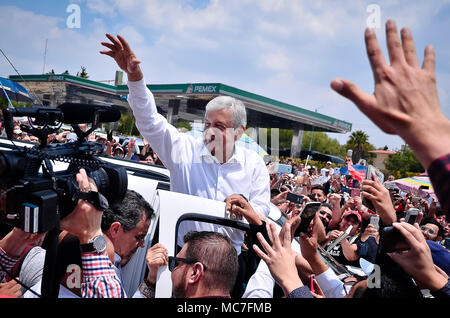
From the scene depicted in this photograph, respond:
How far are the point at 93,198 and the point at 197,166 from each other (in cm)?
113

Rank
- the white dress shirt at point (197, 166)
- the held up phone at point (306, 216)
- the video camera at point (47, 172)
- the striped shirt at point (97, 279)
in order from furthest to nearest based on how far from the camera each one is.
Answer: the white dress shirt at point (197, 166)
the held up phone at point (306, 216)
the striped shirt at point (97, 279)
the video camera at point (47, 172)

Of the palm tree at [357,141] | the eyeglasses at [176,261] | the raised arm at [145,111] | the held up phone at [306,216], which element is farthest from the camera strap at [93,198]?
the palm tree at [357,141]

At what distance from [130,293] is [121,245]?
29 centimetres

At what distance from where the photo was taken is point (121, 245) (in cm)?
215

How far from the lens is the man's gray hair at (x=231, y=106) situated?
7.73 ft

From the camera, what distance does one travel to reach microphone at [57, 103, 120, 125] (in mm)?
1464

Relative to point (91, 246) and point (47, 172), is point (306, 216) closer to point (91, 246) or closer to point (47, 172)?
point (91, 246)

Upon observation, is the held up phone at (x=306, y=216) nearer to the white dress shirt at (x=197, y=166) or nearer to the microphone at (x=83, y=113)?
the white dress shirt at (x=197, y=166)

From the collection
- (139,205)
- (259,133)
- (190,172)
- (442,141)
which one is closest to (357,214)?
(259,133)

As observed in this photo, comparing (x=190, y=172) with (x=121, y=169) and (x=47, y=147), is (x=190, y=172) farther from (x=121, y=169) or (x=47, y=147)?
(x=47, y=147)

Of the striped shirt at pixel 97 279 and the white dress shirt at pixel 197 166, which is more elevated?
the white dress shirt at pixel 197 166

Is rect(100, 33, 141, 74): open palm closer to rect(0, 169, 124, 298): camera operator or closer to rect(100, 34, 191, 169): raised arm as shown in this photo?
rect(100, 34, 191, 169): raised arm

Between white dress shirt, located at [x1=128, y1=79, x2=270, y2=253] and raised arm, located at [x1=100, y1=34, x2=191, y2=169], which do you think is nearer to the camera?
raised arm, located at [x1=100, y1=34, x2=191, y2=169]

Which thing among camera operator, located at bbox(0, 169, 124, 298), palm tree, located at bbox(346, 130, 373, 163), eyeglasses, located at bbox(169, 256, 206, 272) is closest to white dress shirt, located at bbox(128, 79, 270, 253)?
eyeglasses, located at bbox(169, 256, 206, 272)
